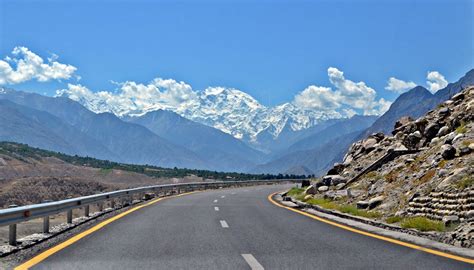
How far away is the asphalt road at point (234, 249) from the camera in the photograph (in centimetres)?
870

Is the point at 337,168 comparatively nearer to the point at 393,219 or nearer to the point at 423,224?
the point at 393,219

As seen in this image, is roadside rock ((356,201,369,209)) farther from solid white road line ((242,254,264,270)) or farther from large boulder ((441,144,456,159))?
solid white road line ((242,254,264,270))

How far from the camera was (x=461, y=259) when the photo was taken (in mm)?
9055

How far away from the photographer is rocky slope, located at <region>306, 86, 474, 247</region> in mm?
13141

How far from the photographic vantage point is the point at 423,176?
17703 mm

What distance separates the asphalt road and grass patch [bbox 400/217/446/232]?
1.52 m

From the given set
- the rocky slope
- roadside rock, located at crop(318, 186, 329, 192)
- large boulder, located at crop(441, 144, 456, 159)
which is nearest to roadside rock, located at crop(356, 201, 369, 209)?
the rocky slope

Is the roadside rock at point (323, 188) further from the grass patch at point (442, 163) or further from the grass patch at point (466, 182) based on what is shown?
the grass patch at point (466, 182)

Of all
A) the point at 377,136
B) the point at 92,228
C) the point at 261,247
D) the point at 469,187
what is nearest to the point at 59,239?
the point at 92,228

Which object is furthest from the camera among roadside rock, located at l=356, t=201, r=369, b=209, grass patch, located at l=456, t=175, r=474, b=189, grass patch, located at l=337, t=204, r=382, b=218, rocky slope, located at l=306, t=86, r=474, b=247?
roadside rock, located at l=356, t=201, r=369, b=209

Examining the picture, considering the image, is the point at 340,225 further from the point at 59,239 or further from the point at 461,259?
the point at 59,239

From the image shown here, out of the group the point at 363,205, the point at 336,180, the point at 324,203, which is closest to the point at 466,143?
the point at 363,205

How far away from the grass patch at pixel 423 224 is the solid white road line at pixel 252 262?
500 cm

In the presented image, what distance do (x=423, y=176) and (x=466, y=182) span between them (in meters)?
3.66
